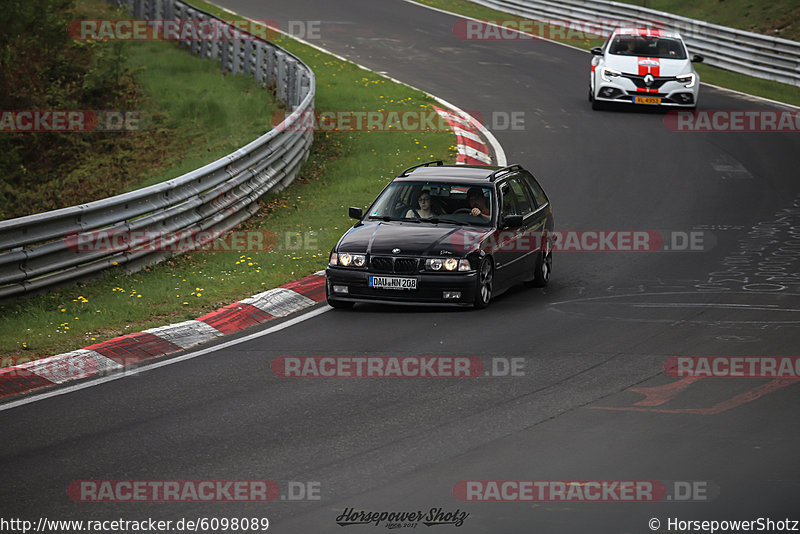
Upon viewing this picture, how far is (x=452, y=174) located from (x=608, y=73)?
13254 millimetres

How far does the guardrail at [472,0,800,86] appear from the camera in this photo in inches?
1251

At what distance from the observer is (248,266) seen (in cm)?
1445

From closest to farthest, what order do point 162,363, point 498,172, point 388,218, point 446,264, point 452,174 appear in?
1. point 162,363
2. point 446,264
3. point 388,218
4. point 452,174
5. point 498,172

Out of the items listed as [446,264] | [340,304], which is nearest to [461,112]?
[340,304]

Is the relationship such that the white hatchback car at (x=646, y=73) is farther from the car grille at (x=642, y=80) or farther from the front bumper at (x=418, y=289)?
the front bumper at (x=418, y=289)

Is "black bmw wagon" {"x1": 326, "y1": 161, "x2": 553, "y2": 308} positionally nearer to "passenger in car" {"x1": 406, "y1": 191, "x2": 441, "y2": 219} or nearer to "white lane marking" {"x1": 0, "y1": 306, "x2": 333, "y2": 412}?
"passenger in car" {"x1": 406, "y1": 191, "x2": 441, "y2": 219}

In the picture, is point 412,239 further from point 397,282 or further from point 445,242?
point 397,282

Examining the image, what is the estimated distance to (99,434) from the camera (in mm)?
8102

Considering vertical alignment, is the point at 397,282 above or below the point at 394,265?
below

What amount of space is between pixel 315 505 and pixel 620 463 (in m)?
2.03

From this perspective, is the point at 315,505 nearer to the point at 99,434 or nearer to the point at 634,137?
the point at 99,434

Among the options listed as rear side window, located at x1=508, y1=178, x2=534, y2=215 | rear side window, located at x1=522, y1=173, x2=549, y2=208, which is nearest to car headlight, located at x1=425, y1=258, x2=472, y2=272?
rear side window, located at x1=508, y1=178, x2=534, y2=215

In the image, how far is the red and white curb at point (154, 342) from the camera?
9.65 metres

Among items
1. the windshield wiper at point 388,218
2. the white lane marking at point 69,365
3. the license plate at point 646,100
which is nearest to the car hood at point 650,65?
the license plate at point 646,100
